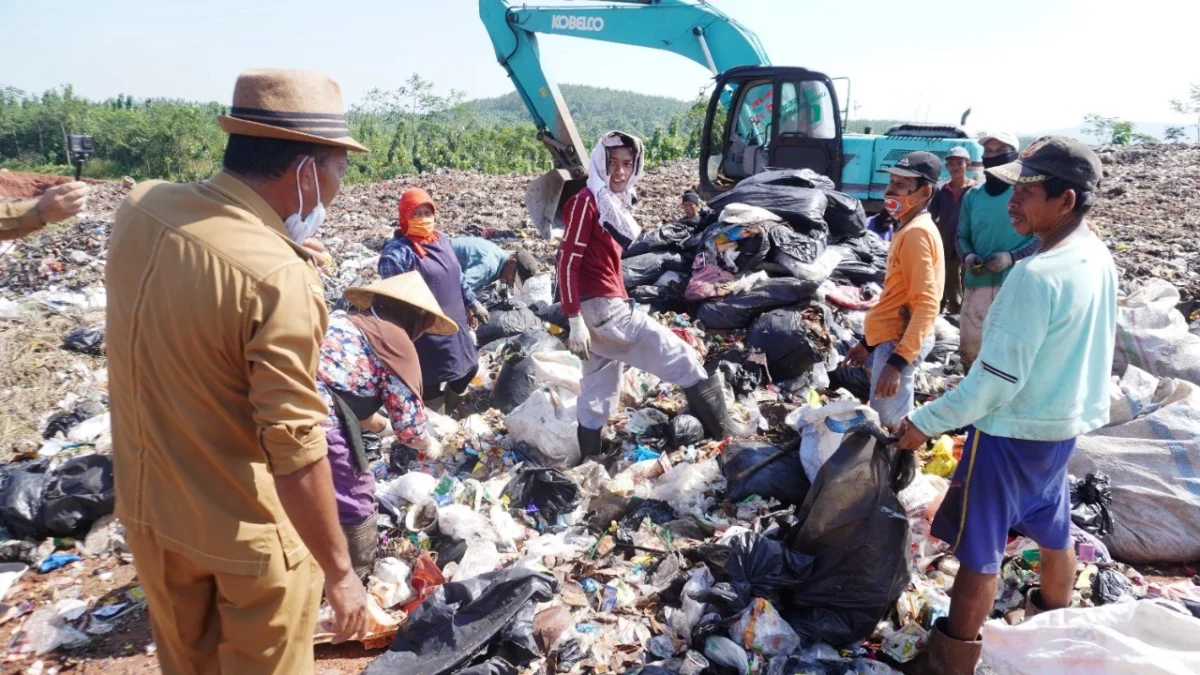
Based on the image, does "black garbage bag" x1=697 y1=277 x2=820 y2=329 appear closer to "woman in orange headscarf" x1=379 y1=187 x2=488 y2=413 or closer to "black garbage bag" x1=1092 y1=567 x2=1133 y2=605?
"woman in orange headscarf" x1=379 y1=187 x2=488 y2=413

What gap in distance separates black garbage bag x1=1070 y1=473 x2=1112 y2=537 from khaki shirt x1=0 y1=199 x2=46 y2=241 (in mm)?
4406

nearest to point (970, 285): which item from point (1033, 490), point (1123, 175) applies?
point (1033, 490)

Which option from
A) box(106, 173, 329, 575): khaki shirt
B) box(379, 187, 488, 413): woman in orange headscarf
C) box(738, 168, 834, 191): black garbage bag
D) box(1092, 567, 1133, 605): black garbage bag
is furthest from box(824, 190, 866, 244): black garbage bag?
box(106, 173, 329, 575): khaki shirt

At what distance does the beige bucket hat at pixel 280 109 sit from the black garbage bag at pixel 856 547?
1.89m

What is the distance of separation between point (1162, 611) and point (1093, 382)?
62cm

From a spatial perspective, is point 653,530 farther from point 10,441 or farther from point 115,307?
point 10,441

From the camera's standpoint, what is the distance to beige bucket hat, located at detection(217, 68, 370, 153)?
1381 millimetres

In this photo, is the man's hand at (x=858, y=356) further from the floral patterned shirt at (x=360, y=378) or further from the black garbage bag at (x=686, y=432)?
the floral patterned shirt at (x=360, y=378)

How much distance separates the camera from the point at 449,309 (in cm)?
421

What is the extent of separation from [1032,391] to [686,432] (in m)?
2.11

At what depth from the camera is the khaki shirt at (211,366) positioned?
1285mm

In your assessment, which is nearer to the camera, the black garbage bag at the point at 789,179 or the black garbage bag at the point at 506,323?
the black garbage bag at the point at 506,323

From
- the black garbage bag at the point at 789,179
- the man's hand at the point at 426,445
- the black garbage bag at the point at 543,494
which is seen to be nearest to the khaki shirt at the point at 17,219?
the man's hand at the point at 426,445

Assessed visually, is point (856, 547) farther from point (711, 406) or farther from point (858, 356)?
point (711, 406)
